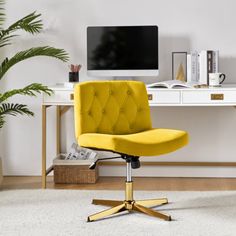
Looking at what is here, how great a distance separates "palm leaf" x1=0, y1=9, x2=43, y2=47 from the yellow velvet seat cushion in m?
1.17

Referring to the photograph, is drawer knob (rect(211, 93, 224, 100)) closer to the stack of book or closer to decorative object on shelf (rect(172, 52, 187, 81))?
Result: the stack of book

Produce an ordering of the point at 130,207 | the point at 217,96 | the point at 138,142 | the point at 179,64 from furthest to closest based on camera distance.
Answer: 1. the point at 179,64
2. the point at 217,96
3. the point at 130,207
4. the point at 138,142

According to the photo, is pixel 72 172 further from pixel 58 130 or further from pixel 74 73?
pixel 74 73

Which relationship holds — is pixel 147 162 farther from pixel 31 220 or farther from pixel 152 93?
pixel 31 220

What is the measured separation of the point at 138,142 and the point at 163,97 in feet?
2.92

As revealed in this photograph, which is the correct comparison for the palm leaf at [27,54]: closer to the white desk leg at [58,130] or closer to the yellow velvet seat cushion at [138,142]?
the white desk leg at [58,130]

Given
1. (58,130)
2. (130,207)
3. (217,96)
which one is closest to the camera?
(130,207)

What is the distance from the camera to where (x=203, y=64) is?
13.7ft

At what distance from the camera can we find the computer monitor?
4250 mm

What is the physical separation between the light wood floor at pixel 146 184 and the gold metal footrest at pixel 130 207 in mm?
535

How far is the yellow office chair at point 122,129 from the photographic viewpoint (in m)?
3.17

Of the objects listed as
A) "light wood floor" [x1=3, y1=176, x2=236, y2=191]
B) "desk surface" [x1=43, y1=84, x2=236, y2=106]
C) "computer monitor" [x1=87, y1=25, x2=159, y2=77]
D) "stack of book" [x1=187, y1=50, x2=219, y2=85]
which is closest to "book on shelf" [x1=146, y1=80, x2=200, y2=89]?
"desk surface" [x1=43, y1=84, x2=236, y2=106]

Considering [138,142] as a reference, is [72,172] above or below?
below

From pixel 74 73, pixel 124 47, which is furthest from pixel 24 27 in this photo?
pixel 124 47
